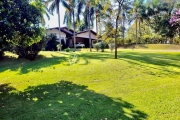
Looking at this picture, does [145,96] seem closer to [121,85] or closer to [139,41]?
[121,85]

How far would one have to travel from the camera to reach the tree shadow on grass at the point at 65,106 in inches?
225

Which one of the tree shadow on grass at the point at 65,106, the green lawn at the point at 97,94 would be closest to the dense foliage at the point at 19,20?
the green lawn at the point at 97,94

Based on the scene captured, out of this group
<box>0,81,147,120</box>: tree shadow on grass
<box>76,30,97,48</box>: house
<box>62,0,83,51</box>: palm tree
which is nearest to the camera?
<box>0,81,147,120</box>: tree shadow on grass

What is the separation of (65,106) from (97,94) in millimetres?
1597

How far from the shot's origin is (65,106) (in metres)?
6.51

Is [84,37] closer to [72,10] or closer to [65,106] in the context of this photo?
[72,10]

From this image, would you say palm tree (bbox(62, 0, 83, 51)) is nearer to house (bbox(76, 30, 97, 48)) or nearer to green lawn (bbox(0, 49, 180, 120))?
house (bbox(76, 30, 97, 48))

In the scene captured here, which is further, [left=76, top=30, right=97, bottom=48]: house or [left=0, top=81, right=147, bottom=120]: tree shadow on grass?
[left=76, top=30, right=97, bottom=48]: house

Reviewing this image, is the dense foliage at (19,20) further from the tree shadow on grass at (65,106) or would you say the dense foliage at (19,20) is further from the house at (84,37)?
Answer: the house at (84,37)

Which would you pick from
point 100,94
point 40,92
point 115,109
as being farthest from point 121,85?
point 40,92

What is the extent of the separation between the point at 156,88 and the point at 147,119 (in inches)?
107

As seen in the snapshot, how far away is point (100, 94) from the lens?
7.54 metres

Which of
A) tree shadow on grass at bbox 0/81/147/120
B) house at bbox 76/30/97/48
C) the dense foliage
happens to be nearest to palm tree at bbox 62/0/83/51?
house at bbox 76/30/97/48

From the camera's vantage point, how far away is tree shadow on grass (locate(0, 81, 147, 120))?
5723 mm
